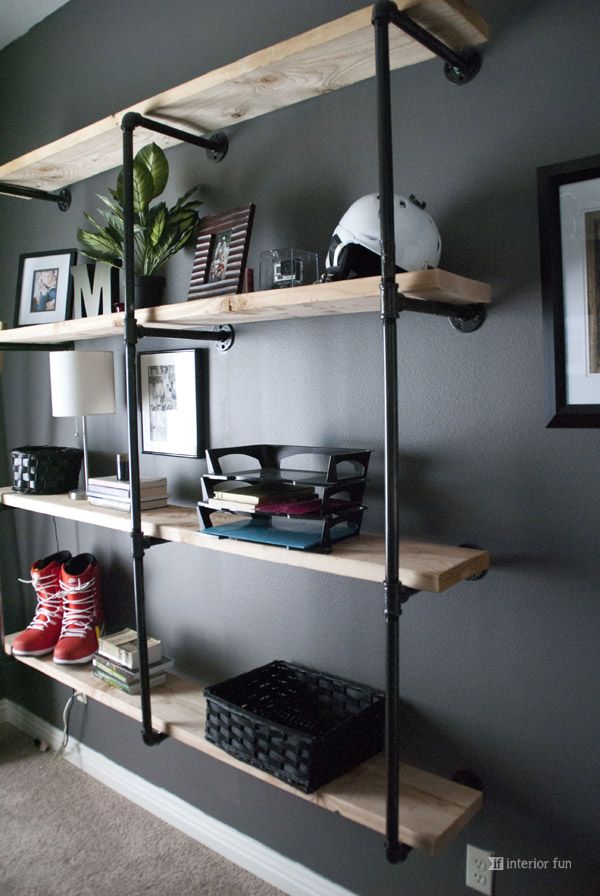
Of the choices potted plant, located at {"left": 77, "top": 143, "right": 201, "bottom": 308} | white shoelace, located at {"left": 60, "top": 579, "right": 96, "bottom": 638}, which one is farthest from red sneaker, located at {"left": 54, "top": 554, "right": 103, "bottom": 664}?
potted plant, located at {"left": 77, "top": 143, "right": 201, "bottom": 308}

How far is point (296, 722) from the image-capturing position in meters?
1.67

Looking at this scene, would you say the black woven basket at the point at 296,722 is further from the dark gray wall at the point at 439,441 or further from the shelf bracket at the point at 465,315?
the shelf bracket at the point at 465,315

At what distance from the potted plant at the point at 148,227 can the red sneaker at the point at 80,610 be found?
3.09ft

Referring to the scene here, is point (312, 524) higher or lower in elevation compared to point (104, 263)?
lower

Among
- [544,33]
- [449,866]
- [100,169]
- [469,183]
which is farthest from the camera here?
[100,169]

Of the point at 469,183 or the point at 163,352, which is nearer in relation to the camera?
the point at 469,183

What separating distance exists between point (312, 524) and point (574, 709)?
628 millimetres

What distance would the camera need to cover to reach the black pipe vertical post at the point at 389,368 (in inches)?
46.9

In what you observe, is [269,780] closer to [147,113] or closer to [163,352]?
[163,352]

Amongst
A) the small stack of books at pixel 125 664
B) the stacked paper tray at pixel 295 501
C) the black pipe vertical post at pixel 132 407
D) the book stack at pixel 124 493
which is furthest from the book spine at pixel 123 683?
the stacked paper tray at pixel 295 501

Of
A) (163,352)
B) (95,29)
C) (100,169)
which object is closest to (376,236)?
(163,352)

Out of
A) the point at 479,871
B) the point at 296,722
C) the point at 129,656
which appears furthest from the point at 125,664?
the point at 479,871

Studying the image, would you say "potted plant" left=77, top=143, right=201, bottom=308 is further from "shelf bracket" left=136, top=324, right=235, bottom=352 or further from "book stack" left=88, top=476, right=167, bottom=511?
"book stack" left=88, top=476, right=167, bottom=511

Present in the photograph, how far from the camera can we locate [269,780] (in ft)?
5.00
